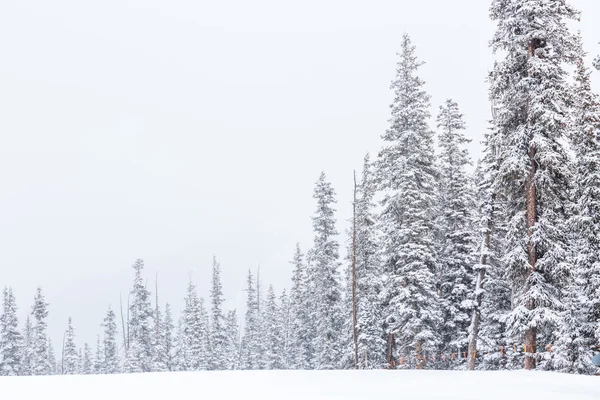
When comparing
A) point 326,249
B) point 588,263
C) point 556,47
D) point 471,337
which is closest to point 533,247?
point 588,263

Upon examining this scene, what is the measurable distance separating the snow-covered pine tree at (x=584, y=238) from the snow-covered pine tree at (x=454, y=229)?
751cm

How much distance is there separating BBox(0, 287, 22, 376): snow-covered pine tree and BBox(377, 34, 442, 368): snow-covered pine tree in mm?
43031

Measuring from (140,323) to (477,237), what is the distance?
39733 mm

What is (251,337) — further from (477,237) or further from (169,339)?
(477,237)

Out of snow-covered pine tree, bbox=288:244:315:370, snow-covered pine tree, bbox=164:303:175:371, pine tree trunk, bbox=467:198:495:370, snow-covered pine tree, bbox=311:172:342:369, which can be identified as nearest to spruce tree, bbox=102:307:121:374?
Answer: snow-covered pine tree, bbox=164:303:175:371

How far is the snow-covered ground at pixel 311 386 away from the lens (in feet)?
30.7

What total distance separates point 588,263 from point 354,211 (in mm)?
15128

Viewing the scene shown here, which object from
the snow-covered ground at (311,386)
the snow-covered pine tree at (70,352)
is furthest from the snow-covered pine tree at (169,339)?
the snow-covered ground at (311,386)

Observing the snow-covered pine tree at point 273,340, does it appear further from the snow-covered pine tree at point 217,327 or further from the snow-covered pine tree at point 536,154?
the snow-covered pine tree at point 536,154

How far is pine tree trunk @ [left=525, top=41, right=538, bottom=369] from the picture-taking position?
18359 mm

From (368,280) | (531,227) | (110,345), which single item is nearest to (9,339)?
(110,345)

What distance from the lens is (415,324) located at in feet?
88.9

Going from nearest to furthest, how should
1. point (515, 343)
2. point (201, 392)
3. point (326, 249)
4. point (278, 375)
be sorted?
point (201, 392)
point (278, 375)
point (515, 343)
point (326, 249)

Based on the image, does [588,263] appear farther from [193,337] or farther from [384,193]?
[193,337]
